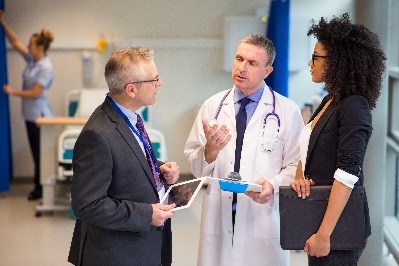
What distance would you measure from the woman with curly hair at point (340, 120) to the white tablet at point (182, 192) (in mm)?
392

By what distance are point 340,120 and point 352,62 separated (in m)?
0.22

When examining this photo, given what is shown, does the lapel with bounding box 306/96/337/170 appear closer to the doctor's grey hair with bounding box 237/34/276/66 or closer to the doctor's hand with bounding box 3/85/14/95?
the doctor's grey hair with bounding box 237/34/276/66

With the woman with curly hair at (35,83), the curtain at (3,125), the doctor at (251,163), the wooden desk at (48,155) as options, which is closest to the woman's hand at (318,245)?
the doctor at (251,163)

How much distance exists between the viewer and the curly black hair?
252 cm

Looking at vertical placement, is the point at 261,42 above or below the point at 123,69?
above

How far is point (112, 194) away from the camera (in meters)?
2.47

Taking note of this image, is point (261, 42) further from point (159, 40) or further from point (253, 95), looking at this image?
point (159, 40)

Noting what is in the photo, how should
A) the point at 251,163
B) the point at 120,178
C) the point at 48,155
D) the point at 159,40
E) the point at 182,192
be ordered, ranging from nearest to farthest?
the point at 120,178 < the point at 182,192 < the point at 251,163 < the point at 48,155 < the point at 159,40

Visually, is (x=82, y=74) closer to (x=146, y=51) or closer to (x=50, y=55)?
(x=50, y=55)

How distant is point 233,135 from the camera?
10.2ft

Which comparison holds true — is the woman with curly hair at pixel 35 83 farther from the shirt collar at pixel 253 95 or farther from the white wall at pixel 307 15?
the shirt collar at pixel 253 95

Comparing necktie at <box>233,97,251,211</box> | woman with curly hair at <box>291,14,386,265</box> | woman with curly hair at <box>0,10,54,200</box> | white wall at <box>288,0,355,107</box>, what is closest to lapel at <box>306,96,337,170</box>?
woman with curly hair at <box>291,14,386,265</box>

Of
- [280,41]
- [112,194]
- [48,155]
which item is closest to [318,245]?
[112,194]

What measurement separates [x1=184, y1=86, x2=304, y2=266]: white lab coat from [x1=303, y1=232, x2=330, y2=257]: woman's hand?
1.66 feet
